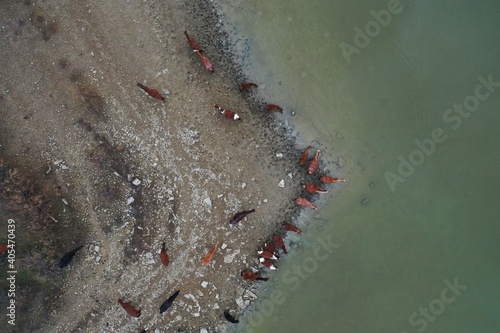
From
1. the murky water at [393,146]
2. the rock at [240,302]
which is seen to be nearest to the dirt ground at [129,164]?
the rock at [240,302]

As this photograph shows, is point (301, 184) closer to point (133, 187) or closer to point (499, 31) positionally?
point (133, 187)

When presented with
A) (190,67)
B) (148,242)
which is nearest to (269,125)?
(190,67)

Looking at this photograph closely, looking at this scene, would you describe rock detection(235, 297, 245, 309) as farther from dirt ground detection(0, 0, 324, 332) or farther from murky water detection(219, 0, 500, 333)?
murky water detection(219, 0, 500, 333)

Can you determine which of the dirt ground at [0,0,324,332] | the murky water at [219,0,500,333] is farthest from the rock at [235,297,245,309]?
the murky water at [219,0,500,333]

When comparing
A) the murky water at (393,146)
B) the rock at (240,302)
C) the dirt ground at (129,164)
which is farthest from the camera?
the rock at (240,302)

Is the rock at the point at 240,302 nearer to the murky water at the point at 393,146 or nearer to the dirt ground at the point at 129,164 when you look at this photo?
the dirt ground at the point at 129,164

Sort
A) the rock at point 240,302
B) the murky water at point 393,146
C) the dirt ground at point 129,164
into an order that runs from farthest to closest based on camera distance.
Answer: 1. the rock at point 240,302
2. the murky water at point 393,146
3. the dirt ground at point 129,164
